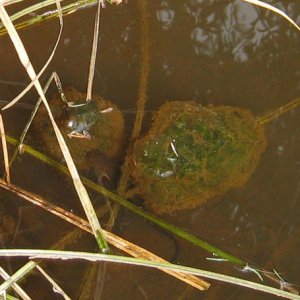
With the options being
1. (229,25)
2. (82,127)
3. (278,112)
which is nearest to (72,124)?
(82,127)

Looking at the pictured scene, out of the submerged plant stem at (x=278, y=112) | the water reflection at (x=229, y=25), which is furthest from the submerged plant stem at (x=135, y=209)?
the water reflection at (x=229, y=25)

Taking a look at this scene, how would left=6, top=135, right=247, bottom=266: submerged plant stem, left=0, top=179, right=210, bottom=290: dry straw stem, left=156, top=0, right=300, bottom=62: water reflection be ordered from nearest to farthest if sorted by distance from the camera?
left=0, top=179, right=210, bottom=290: dry straw stem → left=6, top=135, right=247, bottom=266: submerged plant stem → left=156, top=0, right=300, bottom=62: water reflection

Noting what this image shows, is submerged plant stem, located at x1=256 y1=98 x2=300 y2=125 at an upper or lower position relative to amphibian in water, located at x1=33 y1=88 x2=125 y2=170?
upper

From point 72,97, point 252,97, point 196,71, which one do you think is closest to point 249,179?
point 252,97

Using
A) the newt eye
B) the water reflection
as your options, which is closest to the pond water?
the water reflection

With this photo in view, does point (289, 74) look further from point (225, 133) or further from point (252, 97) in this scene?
point (225, 133)

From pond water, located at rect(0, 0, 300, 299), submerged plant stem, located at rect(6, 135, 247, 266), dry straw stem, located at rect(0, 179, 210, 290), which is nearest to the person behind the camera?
dry straw stem, located at rect(0, 179, 210, 290)

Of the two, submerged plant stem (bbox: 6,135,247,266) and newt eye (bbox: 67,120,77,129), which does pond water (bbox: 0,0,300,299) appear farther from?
newt eye (bbox: 67,120,77,129)

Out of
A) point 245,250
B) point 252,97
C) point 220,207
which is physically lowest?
point 245,250
